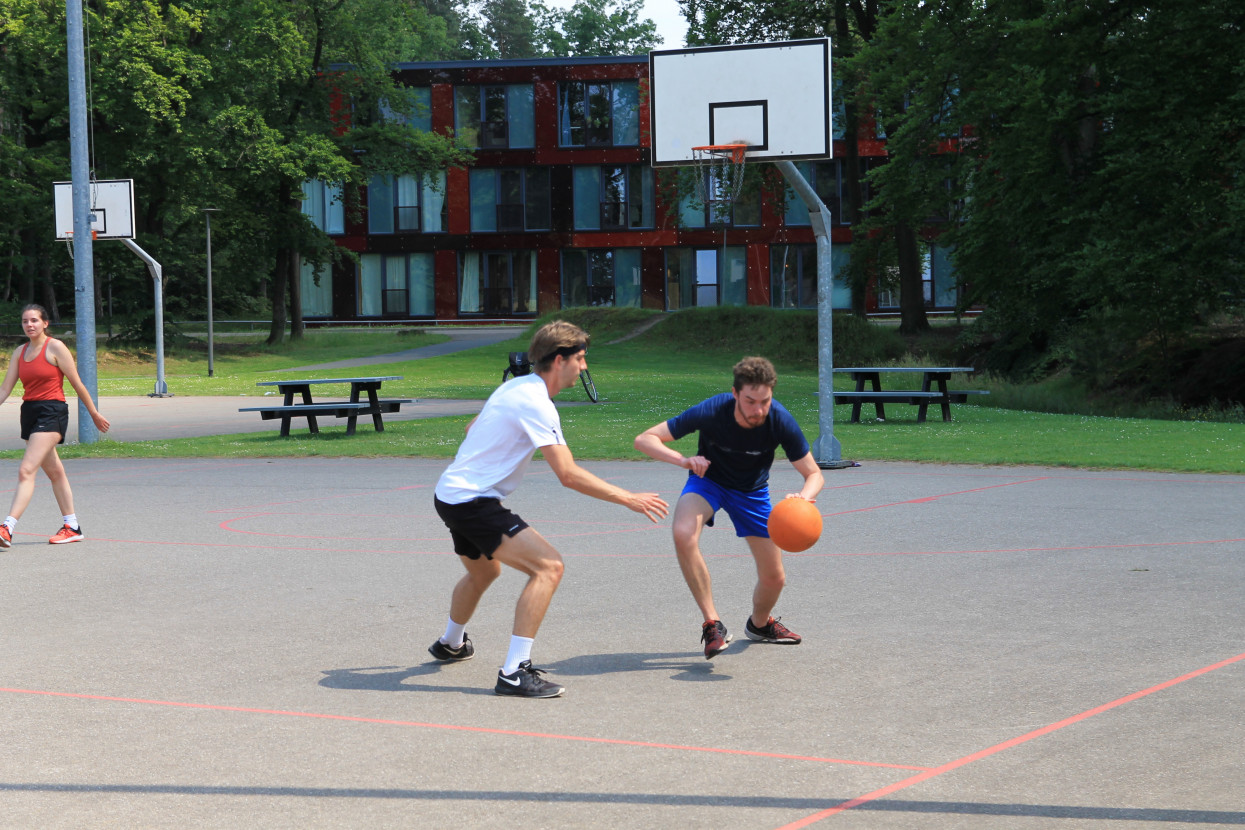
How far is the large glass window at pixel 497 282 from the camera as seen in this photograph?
64.1 metres

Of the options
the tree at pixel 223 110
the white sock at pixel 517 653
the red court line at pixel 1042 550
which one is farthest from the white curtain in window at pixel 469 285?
the white sock at pixel 517 653

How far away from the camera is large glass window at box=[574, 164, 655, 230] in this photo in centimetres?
6269

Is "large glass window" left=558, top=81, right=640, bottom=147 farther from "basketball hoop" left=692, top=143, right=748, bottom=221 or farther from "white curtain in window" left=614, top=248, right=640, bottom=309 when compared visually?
"basketball hoop" left=692, top=143, right=748, bottom=221

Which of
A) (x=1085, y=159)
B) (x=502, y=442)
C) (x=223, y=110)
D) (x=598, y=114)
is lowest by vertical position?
(x=502, y=442)

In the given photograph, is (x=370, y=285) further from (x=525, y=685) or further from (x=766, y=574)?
(x=525, y=685)

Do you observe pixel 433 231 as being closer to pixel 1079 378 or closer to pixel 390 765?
pixel 1079 378

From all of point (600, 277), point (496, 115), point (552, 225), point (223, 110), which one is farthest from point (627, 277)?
point (223, 110)

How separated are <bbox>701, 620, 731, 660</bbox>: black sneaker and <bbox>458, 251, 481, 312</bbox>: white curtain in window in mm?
Result: 57978

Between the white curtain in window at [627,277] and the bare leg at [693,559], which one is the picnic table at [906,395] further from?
the white curtain in window at [627,277]

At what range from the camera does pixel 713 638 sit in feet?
23.2

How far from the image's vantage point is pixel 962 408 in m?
27.3

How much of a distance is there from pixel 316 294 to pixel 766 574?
6046 centimetres

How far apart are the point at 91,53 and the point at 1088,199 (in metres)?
32.4

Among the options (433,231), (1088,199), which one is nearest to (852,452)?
(1088,199)
